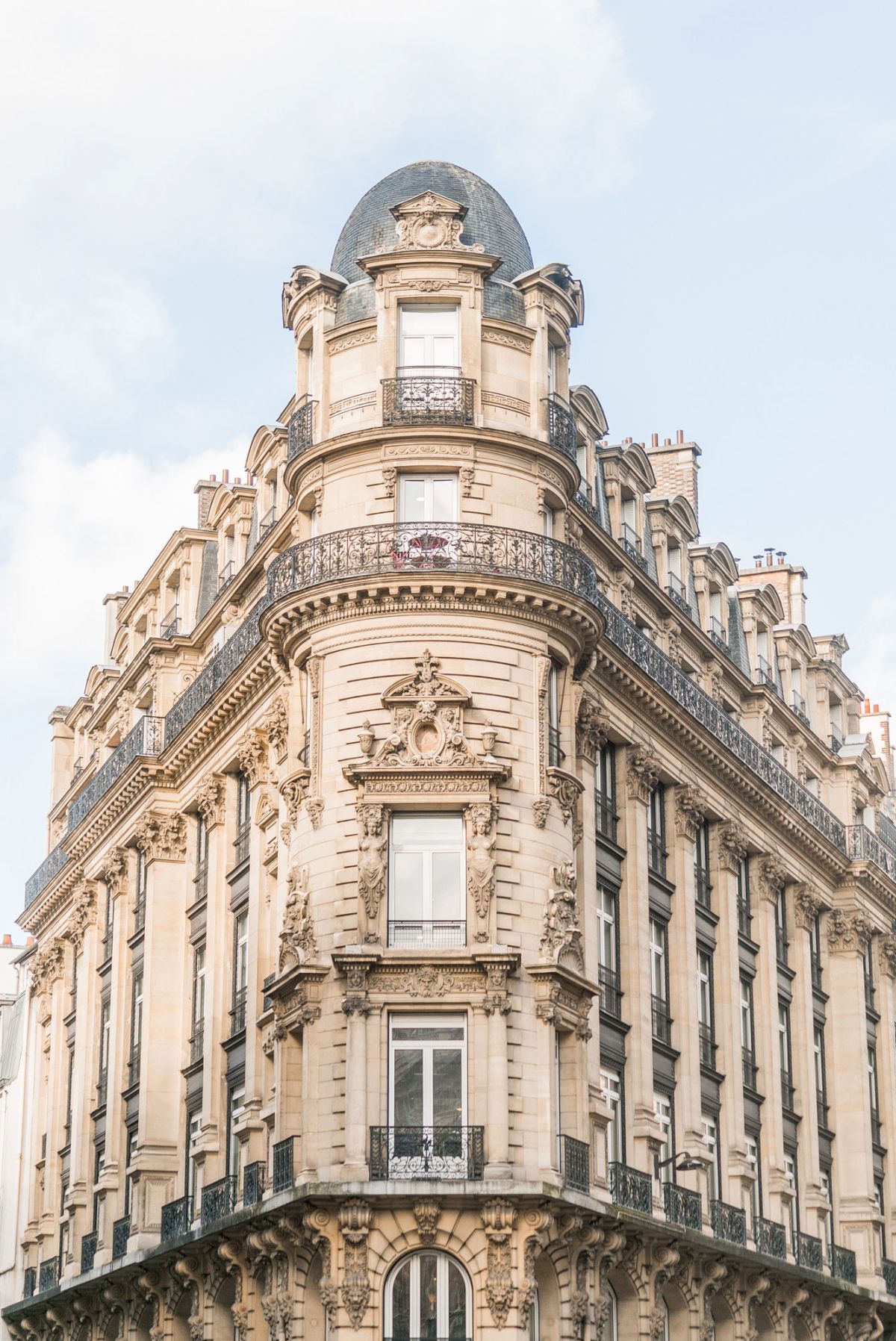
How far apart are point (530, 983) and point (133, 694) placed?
23221 mm

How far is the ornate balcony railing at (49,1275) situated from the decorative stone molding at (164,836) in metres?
11.4

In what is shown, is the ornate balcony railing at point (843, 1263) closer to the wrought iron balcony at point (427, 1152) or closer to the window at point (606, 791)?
the window at point (606, 791)

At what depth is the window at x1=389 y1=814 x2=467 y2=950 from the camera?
37.6 meters

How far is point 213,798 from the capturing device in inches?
1925

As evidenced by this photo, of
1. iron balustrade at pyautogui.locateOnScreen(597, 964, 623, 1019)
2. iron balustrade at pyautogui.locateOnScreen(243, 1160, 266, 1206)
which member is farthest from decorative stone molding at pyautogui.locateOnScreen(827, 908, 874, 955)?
iron balustrade at pyautogui.locateOnScreen(243, 1160, 266, 1206)

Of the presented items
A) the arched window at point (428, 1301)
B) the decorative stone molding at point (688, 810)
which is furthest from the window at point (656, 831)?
the arched window at point (428, 1301)

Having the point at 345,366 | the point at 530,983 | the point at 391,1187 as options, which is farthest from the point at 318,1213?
the point at 345,366

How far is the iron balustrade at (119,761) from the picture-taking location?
171ft

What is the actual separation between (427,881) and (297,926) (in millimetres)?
2417

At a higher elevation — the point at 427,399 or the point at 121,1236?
Answer: the point at 427,399

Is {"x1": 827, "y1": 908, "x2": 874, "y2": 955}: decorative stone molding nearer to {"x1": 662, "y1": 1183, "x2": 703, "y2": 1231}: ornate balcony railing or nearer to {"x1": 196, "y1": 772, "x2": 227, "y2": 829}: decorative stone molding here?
{"x1": 662, "y1": 1183, "x2": 703, "y2": 1231}: ornate balcony railing

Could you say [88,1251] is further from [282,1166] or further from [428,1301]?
[428,1301]

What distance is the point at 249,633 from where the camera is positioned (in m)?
46.4

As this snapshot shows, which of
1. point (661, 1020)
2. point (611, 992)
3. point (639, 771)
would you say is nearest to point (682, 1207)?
point (661, 1020)
